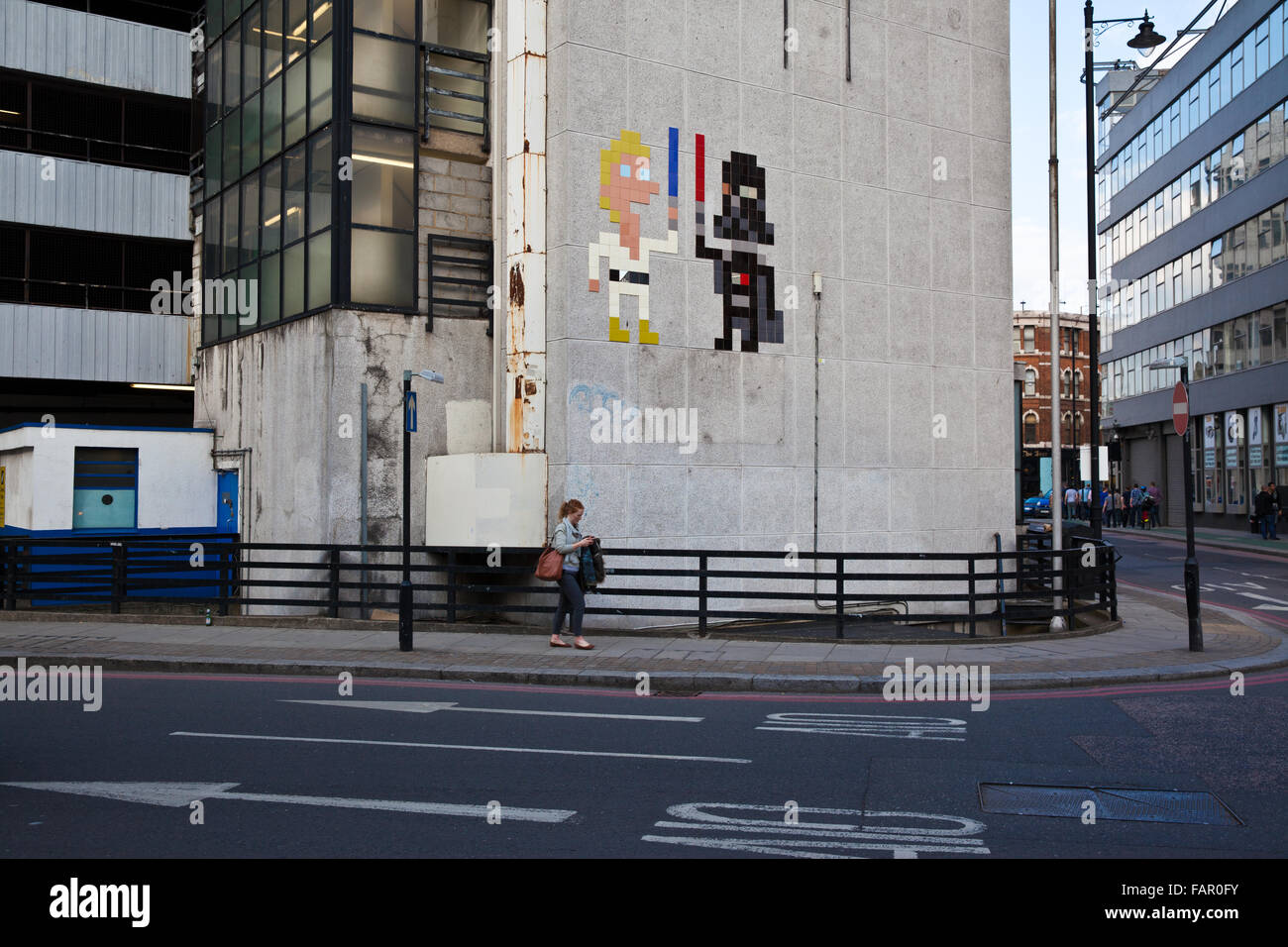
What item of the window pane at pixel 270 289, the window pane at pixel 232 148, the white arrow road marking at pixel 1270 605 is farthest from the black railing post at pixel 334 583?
the white arrow road marking at pixel 1270 605

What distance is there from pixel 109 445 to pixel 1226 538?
36706 millimetres

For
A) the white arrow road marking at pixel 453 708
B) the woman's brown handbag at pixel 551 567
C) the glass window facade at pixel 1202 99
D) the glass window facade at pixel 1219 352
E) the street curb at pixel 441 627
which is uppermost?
the glass window facade at pixel 1202 99

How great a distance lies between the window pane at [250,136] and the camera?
21.1 metres

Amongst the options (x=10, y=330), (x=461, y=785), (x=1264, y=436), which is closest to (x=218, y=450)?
(x=10, y=330)

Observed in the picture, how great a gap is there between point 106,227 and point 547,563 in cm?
1989

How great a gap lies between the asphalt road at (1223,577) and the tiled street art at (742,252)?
9536 millimetres

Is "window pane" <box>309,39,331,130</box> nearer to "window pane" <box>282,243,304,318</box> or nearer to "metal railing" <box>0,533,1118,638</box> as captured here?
"window pane" <box>282,243,304,318</box>

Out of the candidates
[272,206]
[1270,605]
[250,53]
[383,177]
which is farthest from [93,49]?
[1270,605]

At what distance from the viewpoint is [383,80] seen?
1833 centimetres

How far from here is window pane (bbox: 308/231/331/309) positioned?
720 inches

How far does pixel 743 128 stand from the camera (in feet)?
59.8

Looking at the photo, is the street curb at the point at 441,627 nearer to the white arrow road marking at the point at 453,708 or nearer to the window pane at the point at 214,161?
the white arrow road marking at the point at 453,708
